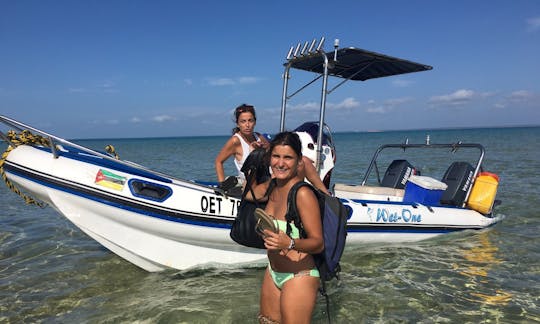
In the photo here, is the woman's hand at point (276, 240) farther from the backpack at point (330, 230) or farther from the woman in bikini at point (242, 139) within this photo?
the woman in bikini at point (242, 139)

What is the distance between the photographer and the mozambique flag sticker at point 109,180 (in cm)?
417

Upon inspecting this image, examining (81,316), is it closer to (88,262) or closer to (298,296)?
(88,262)

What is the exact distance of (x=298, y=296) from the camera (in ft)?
7.50

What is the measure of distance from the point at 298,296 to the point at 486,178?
5.11 meters

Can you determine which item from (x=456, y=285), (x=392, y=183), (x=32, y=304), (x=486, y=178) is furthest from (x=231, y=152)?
(x=486, y=178)

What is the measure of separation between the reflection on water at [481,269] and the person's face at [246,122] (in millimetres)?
2883

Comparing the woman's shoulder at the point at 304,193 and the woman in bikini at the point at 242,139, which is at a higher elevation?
the woman in bikini at the point at 242,139

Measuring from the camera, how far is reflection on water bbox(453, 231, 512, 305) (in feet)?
13.5

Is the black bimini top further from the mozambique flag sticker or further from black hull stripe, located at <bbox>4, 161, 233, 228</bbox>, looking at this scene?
the mozambique flag sticker

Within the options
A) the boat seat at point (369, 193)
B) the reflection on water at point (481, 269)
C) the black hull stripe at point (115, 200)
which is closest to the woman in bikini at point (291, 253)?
the black hull stripe at point (115, 200)

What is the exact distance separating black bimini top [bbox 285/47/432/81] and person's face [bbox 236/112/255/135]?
1328mm

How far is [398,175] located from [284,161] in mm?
5054

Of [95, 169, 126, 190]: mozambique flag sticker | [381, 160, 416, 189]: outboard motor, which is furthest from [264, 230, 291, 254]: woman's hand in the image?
[381, 160, 416, 189]: outboard motor

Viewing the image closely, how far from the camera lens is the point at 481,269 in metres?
4.98
